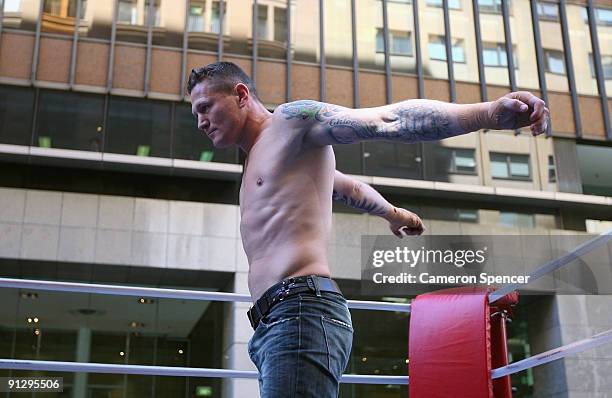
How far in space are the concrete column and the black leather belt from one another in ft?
43.3

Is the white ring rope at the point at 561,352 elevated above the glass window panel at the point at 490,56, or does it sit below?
below

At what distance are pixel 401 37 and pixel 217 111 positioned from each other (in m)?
15.7

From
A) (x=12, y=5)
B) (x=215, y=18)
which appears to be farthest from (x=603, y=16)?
(x=12, y=5)

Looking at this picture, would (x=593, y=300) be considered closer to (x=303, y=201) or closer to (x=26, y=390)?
(x=26, y=390)

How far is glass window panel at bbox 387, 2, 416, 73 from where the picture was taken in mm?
→ 17453

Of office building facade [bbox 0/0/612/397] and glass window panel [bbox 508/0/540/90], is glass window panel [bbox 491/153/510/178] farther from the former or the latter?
glass window panel [bbox 508/0/540/90]

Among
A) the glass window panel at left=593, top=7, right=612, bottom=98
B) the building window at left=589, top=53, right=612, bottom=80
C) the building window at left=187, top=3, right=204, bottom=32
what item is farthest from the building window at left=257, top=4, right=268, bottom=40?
the glass window panel at left=593, top=7, right=612, bottom=98

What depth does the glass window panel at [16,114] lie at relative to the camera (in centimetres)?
1559

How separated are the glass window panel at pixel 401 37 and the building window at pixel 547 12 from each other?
340cm

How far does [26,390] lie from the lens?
13.2 meters

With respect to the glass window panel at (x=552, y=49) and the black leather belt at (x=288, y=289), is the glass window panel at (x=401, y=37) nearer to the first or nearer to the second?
the glass window panel at (x=552, y=49)

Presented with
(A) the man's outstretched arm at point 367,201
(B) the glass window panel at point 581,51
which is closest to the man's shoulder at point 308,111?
(A) the man's outstretched arm at point 367,201

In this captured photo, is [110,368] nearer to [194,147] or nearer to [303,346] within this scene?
[303,346]

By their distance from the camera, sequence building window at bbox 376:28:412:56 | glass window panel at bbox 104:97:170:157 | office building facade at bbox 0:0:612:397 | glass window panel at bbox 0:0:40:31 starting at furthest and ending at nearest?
building window at bbox 376:28:412:56 < glass window panel at bbox 104:97:170:157 < glass window panel at bbox 0:0:40:31 < office building facade at bbox 0:0:612:397
